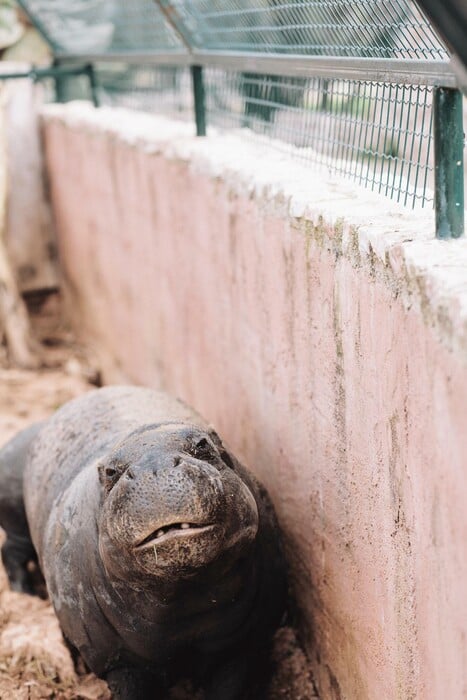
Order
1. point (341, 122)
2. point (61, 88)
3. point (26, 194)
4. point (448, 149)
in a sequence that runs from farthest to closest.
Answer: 1. point (26, 194)
2. point (61, 88)
3. point (341, 122)
4. point (448, 149)

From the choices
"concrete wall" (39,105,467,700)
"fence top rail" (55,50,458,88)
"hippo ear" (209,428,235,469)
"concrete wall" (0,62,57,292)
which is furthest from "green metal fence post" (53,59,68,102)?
"hippo ear" (209,428,235,469)

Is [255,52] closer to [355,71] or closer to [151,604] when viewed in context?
[355,71]

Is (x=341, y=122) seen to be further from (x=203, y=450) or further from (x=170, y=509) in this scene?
(x=170, y=509)

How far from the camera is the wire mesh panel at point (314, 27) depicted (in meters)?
3.11

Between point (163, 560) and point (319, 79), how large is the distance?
1.92m

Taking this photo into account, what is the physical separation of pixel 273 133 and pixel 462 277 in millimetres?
2447

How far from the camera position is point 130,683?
145 inches

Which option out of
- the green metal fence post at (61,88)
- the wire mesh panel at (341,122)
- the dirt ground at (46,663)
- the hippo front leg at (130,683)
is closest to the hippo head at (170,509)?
the hippo front leg at (130,683)

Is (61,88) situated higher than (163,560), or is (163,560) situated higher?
(61,88)

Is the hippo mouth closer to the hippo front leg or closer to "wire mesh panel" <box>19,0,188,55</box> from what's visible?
the hippo front leg

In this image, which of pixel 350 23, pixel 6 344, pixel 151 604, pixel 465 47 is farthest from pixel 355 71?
pixel 6 344

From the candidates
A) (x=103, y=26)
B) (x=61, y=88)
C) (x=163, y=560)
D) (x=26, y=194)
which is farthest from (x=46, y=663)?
(x=61, y=88)

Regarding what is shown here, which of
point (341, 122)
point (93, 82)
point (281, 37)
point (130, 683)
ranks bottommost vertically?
point (130, 683)

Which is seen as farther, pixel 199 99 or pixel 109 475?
pixel 199 99
